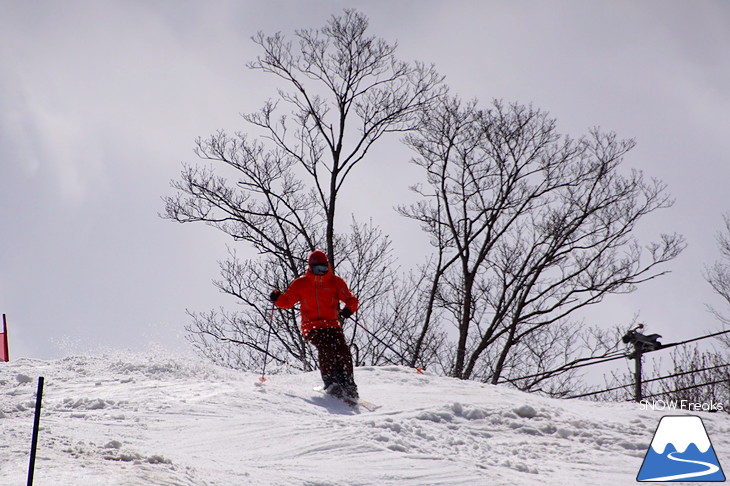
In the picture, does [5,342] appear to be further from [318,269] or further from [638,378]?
[638,378]

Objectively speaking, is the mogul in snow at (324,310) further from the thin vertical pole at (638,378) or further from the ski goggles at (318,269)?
the thin vertical pole at (638,378)

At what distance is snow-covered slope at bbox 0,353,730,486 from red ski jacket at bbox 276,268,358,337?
865 millimetres

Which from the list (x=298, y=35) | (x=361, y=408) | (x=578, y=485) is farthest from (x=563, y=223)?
(x=578, y=485)

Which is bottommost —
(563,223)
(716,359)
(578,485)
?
(578,485)

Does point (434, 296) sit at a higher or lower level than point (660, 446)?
higher

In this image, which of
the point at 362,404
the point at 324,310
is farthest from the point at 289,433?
the point at 324,310

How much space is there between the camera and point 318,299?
8859 mm

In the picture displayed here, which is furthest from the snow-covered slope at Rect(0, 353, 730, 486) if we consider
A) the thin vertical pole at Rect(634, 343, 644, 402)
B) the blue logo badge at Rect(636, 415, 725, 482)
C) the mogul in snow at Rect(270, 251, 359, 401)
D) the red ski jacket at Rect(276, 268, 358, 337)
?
the thin vertical pole at Rect(634, 343, 644, 402)

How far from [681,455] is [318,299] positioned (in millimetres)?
4434

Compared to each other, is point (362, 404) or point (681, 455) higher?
point (362, 404)

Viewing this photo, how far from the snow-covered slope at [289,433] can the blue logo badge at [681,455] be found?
14 centimetres

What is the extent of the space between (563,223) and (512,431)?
13737 millimetres

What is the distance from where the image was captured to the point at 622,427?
6.89 m

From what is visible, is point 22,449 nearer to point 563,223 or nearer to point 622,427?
point 622,427
